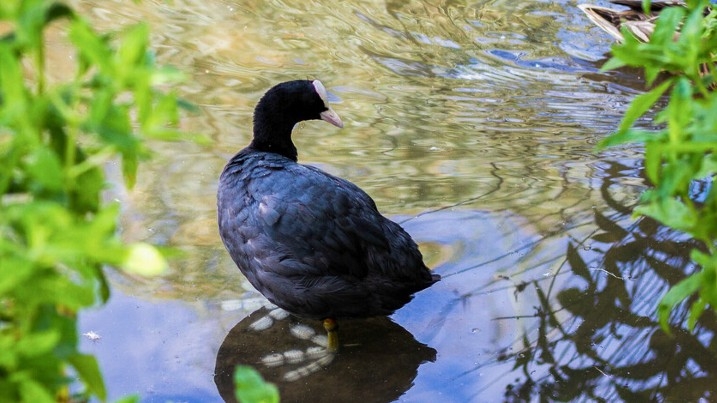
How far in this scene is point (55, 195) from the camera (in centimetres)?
125

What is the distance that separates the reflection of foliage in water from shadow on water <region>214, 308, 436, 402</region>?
0.52 metres

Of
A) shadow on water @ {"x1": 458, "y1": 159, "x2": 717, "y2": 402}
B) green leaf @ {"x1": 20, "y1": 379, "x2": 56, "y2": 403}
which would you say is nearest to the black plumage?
shadow on water @ {"x1": 458, "y1": 159, "x2": 717, "y2": 402}

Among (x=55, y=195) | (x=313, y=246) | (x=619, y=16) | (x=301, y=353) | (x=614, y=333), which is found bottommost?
(x=301, y=353)

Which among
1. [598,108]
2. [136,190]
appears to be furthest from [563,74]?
[136,190]

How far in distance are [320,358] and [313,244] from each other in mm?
567

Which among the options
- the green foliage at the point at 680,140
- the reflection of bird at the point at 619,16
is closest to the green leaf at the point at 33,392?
Answer: the green foliage at the point at 680,140

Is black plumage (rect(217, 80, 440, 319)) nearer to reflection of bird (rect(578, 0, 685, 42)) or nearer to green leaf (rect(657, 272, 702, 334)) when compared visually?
green leaf (rect(657, 272, 702, 334))

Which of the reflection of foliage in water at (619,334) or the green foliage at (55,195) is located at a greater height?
the green foliage at (55,195)

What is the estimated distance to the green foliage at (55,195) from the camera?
3.72 ft

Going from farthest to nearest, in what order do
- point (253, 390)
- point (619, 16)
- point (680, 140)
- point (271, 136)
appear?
1. point (619, 16)
2. point (271, 136)
3. point (680, 140)
4. point (253, 390)

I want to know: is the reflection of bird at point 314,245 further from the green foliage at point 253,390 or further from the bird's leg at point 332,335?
the green foliage at point 253,390

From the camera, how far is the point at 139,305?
4.21 meters

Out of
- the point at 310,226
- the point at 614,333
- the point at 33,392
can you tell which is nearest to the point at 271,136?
the point at 310,226

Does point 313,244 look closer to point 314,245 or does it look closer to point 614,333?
point 314,245
